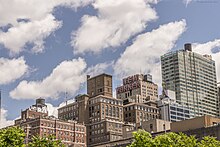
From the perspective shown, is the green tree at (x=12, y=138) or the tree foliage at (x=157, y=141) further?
the tree foliage at (x=157, y=141)

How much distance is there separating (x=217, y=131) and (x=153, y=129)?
47.9 metres

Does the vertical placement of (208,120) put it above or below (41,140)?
above

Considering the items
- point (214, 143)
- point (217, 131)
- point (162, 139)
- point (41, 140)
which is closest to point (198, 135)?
point (217, 131)

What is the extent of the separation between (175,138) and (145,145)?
11856 mm

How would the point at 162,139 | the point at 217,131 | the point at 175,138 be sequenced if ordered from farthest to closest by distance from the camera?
the point at 217,131 < the point at 175,138 < the point at 162,139

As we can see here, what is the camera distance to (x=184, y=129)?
526 ft

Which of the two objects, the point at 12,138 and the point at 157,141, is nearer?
the point at 12,138

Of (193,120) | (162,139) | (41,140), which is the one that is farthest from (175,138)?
(193,120)

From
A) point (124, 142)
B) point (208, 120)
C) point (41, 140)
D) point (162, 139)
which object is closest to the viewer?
point (41, 140)

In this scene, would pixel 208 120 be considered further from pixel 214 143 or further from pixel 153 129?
pixel 214 143

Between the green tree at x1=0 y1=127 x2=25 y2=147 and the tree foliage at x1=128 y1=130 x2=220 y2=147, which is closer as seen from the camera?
the green tree at x1=0 y1=127 x2=25 y2=147

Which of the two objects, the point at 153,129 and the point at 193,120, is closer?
the point at 193,120

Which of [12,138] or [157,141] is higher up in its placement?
[157,141]

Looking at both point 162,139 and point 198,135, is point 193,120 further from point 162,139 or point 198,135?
point 162,139
